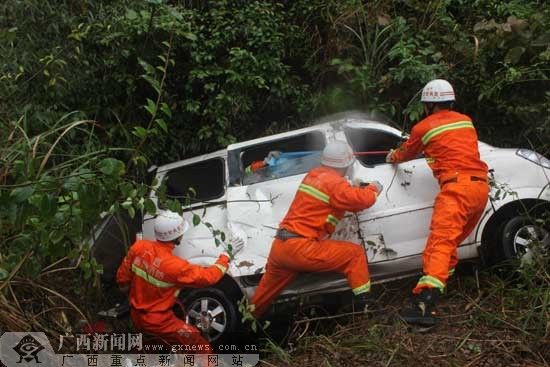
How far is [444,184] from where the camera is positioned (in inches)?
189

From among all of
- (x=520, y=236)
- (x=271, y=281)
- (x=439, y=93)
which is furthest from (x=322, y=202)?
(x=520, y=236)

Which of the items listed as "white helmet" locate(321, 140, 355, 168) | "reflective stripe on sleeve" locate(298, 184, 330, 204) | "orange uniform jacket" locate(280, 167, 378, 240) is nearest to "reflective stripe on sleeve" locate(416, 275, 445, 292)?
"orange uniform jacket" locate(280, 167, 378, 240)

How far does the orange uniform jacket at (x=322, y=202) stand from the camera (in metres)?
4.67

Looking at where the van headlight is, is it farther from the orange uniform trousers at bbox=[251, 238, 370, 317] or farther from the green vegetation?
the orange uniform trousers at bbox=[251, 238, 370, 317]

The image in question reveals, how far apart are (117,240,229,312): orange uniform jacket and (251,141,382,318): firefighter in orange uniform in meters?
0.53

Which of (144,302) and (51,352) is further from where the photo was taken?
(144,302)

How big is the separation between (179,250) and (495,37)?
13.2 ft

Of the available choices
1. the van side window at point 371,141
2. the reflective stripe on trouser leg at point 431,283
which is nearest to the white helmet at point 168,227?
the van side window at point 371,141

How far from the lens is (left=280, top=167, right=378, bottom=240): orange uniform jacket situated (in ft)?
15.3

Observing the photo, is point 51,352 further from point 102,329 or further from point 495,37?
point 495,37

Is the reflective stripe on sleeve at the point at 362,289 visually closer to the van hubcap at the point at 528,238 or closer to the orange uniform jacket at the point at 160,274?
the orange uniform jacket at the point at 160,274

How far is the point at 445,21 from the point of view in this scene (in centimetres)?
680

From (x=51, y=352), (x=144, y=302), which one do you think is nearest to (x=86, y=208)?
(x=51, y=352)

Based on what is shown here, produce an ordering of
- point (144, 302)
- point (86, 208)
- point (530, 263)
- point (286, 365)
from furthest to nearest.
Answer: point (144, 302) < point (530, 263) < point (286, 365) < point (86, 208)
